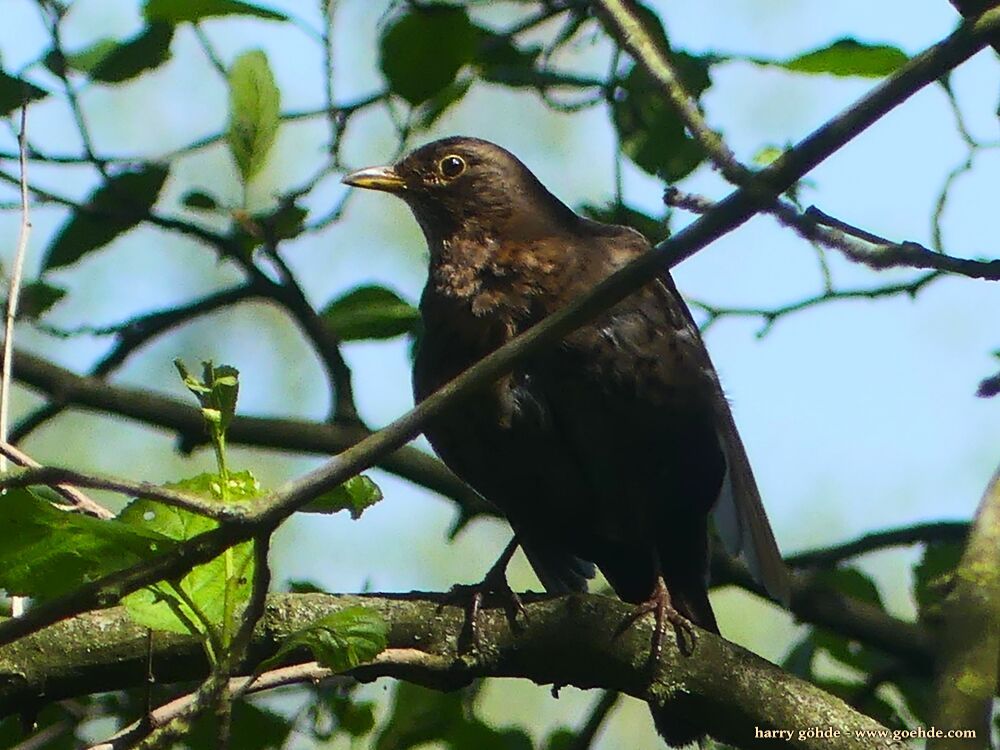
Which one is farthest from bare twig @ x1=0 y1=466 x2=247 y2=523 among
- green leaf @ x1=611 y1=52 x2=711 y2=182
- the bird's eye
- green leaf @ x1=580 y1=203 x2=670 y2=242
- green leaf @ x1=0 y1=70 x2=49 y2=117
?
the bird's eye

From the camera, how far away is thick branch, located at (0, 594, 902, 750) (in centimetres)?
294

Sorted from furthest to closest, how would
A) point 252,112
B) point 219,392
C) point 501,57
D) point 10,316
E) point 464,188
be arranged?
point 464,188, point 501,57, point 252,112, point 10,316, point 219,392

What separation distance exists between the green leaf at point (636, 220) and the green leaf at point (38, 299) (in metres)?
1.61

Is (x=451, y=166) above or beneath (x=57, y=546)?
above

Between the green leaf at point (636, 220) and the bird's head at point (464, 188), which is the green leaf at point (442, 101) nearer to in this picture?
the green leaf at point (636, 220)

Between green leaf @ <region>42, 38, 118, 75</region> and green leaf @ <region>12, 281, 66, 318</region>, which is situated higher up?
green leaf @ <region>42, 38, 118, 75</region>

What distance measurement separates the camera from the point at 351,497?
2.58 metres

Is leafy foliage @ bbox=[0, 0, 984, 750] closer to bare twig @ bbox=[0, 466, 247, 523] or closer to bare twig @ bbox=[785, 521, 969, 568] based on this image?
bare twig @ bbox=[785, 521, 969, 568]

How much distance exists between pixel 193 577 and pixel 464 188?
2.96 meters

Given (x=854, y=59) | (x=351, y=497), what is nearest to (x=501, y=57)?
(x=854, y=59)

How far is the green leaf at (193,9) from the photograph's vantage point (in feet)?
11.9

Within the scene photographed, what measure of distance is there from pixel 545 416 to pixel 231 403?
1916 millimetres

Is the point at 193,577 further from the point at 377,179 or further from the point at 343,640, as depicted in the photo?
the point at 377,179

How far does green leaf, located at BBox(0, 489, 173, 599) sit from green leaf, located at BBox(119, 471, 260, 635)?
0.13ft
